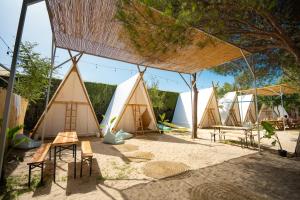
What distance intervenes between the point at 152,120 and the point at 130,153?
503cm

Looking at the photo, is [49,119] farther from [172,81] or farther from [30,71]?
[172,81]

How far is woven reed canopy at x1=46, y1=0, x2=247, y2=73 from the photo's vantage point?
147 inches

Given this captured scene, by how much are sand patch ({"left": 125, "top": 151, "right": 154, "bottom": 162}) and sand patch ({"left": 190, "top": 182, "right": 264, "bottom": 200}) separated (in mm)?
2116

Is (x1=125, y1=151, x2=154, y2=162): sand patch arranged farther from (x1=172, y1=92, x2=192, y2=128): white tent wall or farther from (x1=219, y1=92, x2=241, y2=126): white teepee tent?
(x1=219, y1=92, x2=241, y2=126): white teepee tent

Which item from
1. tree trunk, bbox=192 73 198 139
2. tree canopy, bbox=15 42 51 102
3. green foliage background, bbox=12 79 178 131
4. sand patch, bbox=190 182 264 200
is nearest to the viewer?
sand patch, bbox=190 182 264 200

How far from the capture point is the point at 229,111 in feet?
54.6

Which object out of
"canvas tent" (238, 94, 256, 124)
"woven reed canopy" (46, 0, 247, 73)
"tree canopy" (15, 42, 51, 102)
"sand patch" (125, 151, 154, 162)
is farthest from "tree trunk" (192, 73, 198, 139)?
"canvas tent" (238, 94, 256, 124)

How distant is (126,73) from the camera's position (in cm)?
1432

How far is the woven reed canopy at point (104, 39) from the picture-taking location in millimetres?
3738

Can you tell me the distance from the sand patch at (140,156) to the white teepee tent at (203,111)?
9223 mm

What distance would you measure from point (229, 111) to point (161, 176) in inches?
608

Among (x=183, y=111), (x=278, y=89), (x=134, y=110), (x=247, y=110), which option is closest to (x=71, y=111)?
(x=134, y=110)

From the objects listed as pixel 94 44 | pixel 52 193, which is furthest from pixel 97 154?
pixel 94 44

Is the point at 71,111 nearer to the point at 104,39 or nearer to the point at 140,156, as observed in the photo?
the point at 104,39
